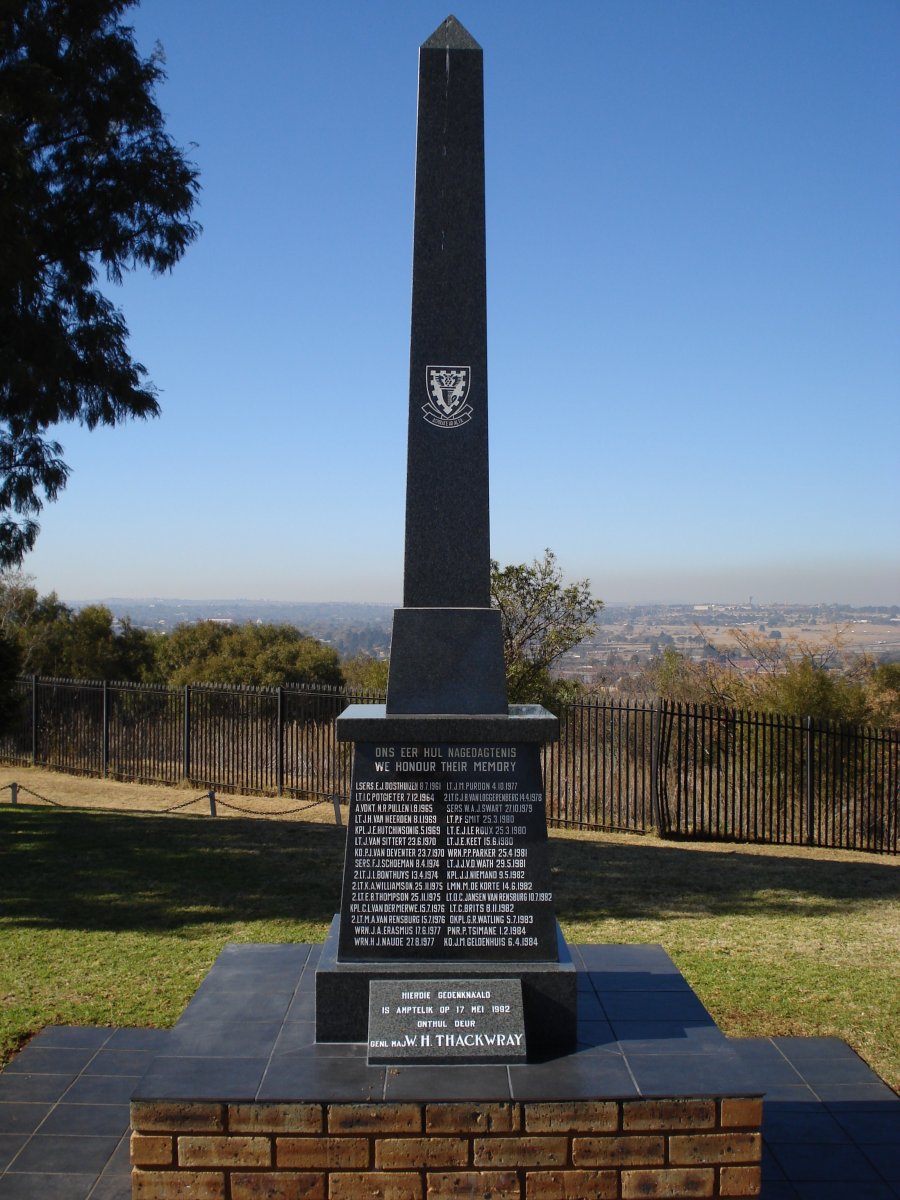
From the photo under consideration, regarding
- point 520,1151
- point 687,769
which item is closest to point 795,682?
point 687,769

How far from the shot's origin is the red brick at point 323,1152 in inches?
138

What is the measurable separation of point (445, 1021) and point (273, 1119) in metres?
0.75

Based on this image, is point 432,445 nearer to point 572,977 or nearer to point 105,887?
point 572,977

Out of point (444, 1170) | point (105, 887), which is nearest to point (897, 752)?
point (105, 887)

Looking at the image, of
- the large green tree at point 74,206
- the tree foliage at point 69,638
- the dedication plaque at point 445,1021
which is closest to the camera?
the dedication plaque at point 445,1021

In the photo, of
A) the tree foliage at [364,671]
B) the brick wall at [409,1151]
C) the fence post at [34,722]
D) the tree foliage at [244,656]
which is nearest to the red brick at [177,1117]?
the brick wall at [409,1151]

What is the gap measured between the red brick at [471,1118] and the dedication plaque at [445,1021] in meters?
0.34

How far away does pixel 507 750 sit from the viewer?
14.2 feet

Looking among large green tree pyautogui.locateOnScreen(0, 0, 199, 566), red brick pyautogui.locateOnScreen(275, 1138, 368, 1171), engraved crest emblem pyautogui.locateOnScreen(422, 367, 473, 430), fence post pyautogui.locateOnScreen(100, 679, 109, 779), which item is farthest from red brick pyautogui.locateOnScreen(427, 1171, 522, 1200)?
fence post pyautogui.locateOnScreen(100, 679, 109, 779)

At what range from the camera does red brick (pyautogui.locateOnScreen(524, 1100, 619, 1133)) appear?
138 inches

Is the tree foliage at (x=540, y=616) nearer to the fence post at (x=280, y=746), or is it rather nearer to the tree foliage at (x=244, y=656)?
the fence post at (x=280, y=746)

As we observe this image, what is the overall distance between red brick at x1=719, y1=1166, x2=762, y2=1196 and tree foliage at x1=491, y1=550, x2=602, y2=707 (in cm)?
1214

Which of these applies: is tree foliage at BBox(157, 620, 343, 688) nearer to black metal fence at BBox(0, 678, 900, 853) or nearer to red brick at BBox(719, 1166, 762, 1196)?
black metal fence at BBox(0, 678, 900, 853)

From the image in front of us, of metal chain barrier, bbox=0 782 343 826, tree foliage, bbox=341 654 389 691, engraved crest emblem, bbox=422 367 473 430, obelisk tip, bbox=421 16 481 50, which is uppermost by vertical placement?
obelisk tip, bbox=421 16 481 50
